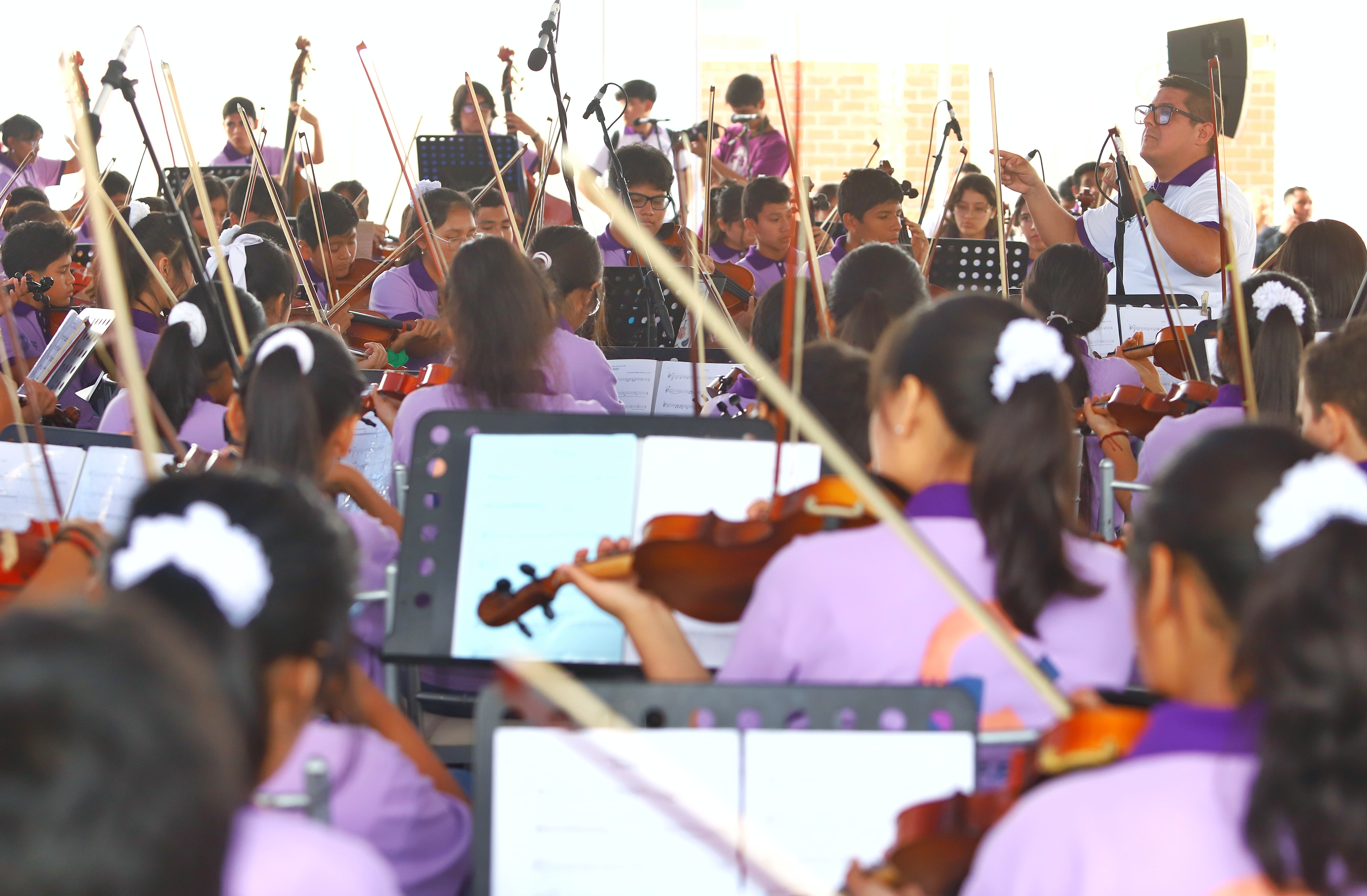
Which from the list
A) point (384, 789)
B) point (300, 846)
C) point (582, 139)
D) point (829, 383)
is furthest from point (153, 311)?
point (582, 139)

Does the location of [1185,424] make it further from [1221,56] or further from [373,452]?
[1221,56]

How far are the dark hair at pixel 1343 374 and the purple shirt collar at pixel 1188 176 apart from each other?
1848 millimetres

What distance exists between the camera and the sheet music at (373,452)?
7.73 ft

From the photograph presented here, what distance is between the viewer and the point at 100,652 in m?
0.52

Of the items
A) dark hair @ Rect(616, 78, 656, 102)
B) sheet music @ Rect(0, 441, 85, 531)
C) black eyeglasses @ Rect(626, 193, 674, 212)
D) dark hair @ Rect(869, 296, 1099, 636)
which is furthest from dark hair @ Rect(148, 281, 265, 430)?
dark hair @ Rect(616, 78, 656, 102)

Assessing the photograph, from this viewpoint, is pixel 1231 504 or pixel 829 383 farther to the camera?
pixel 829 383

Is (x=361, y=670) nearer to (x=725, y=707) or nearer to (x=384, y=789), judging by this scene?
(x=384, y=789)

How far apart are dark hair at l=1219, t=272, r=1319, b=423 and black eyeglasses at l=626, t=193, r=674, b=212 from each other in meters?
2.09

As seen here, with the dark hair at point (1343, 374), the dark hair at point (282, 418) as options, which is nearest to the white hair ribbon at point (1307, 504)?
the dark hair at point (1343, 374)

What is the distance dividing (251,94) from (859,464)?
214 inches

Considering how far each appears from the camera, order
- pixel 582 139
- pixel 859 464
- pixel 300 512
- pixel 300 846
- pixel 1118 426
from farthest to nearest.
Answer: pixel 582 139, pixel 1118 426, pixel 859 464, pixel 300 512, pixel 300 846

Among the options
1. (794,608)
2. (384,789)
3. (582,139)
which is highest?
(582,139)

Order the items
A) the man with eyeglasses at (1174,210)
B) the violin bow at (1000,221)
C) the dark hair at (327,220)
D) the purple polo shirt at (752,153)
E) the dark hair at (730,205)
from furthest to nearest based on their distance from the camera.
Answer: the purple polo shirt at (752,153) < the dark hair at (730,205) < the dark hair at (327,220) < the man with eyeglasses at (1174,210) < the violin bow at (1000,221)

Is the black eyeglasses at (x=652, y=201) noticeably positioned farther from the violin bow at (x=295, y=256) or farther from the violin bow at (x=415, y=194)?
the violin bow at (x=295, y=256)
